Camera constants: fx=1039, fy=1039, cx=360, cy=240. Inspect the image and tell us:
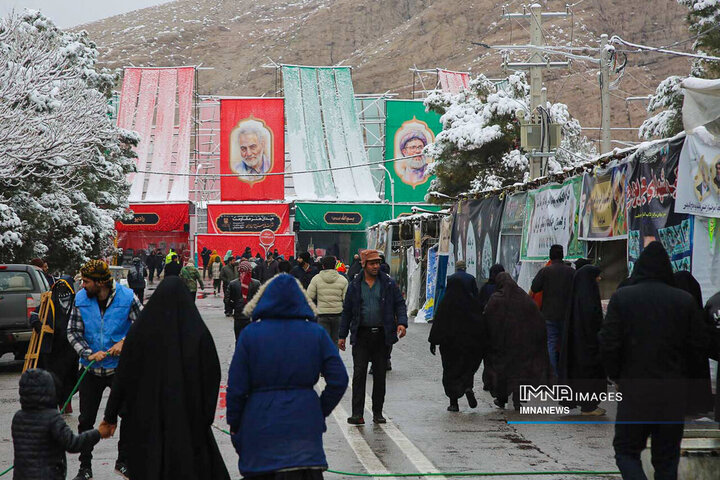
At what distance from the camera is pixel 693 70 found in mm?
27578

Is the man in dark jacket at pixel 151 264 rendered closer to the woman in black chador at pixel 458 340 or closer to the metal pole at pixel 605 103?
the metal pole at pixel 605 103

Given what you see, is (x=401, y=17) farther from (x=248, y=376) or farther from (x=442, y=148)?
(x=248, y=376)

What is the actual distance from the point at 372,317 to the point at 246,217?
4528 centimetres

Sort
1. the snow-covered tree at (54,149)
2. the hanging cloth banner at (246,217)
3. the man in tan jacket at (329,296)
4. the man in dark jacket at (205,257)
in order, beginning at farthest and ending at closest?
1. the hanging cloth banner at (246,217)
2. the man in dark jacket at (205,257)
3. the snow-covered tree at (54,149)
4. the man in tan jacket at (329,296)

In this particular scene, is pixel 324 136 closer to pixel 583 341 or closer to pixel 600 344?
pixel 583 341

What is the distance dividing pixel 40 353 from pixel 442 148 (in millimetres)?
26737

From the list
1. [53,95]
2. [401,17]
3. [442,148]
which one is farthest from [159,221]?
[401,17]

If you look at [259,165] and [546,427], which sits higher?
[259,165]

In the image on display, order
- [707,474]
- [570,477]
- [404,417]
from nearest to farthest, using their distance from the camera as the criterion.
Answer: [707,474], [570,477], [404,417]

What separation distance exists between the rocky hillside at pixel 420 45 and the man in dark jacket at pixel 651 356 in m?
107

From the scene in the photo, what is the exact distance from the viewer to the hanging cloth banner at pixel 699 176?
9.87 meters

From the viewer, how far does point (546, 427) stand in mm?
10383

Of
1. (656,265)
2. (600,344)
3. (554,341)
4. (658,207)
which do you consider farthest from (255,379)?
(554,341)

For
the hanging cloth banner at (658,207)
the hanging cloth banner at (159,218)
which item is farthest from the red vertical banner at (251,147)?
the hanging cloth banner at (658,207)
